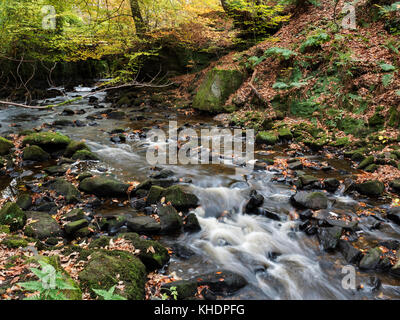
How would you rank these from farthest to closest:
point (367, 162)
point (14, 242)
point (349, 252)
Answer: point (367, 162) → point (349, 252) → point (14, 242)

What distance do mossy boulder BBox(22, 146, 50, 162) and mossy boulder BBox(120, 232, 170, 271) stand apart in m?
5.96

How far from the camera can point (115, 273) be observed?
3.58m

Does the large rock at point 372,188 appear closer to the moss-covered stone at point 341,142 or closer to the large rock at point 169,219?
the moss-covered stone at point 341,142

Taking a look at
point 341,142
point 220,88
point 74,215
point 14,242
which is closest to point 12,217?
point 74,215

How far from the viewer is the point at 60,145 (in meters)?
9.54

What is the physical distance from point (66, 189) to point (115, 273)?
12.8 ft

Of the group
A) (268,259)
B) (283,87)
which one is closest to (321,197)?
(268,259)

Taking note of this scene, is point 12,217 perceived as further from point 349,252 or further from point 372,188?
point 372,188

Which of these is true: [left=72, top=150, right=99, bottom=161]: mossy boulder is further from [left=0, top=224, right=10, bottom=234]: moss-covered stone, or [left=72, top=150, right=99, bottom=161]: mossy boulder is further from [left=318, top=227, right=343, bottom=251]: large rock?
[left=318, top=227, right=343, bottom=251]: large rock

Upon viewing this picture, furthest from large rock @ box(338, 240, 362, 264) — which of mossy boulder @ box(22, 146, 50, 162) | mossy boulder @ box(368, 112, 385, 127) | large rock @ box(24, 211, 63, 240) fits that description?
mossy boulder @ box(22, 146, 50, 162)

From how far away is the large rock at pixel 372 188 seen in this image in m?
6.47

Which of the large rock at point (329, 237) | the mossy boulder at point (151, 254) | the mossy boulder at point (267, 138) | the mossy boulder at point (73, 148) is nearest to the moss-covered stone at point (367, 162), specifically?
the mossy boulder at point (267, 138)

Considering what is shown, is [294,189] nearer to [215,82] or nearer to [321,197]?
[321,197]

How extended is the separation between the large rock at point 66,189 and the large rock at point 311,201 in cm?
537
